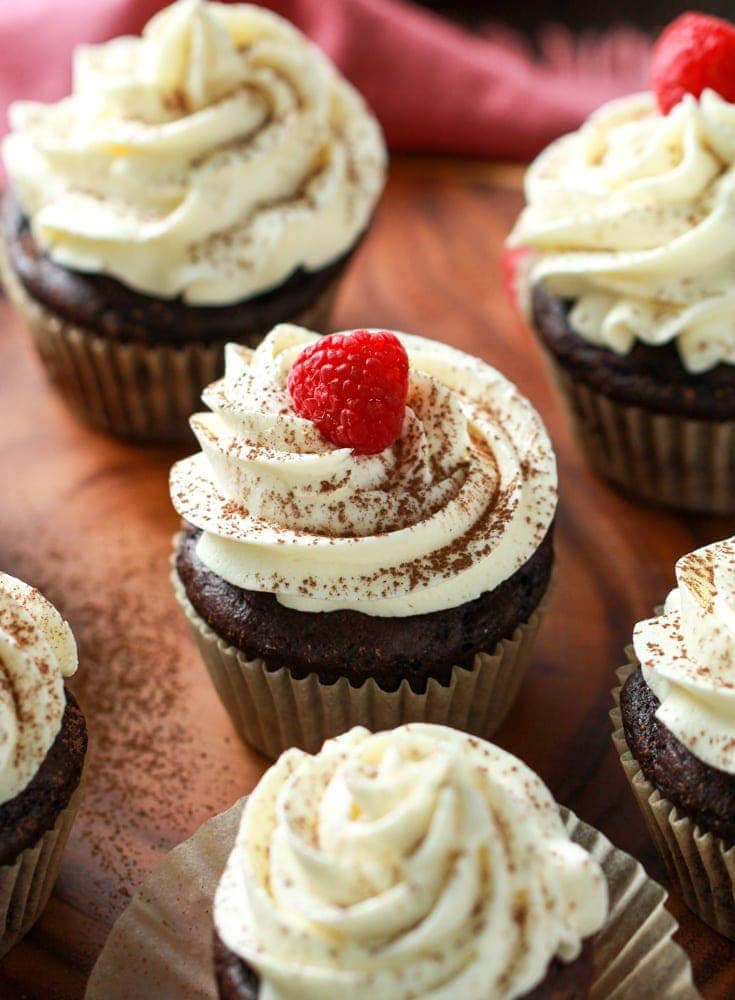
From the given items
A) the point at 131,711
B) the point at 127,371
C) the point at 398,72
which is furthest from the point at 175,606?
the point at 398,72

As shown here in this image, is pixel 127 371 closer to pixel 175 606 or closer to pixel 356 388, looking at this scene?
pixel 175 606

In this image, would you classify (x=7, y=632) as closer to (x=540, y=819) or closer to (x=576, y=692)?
(x=540, y=819)

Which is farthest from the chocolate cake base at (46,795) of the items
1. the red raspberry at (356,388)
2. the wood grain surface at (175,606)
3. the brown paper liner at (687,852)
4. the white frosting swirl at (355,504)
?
the brown paper liner at (687,852)

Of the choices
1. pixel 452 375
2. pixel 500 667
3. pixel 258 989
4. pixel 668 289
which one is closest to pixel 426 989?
pixel 258 989

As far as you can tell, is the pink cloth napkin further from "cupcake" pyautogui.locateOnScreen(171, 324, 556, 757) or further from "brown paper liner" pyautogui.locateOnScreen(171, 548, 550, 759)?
"brown paper liner" pyautogui.locateOnScreen(171, 548, 550, 759)

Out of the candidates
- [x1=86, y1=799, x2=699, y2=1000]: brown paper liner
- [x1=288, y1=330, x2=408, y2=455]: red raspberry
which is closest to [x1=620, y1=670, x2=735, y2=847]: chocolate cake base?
[x1=86, y1=799, x2=699, y2=1000]: brown paper liner

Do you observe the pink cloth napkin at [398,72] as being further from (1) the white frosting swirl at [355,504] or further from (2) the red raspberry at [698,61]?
(1) the white frosting swirl at [355,504]
